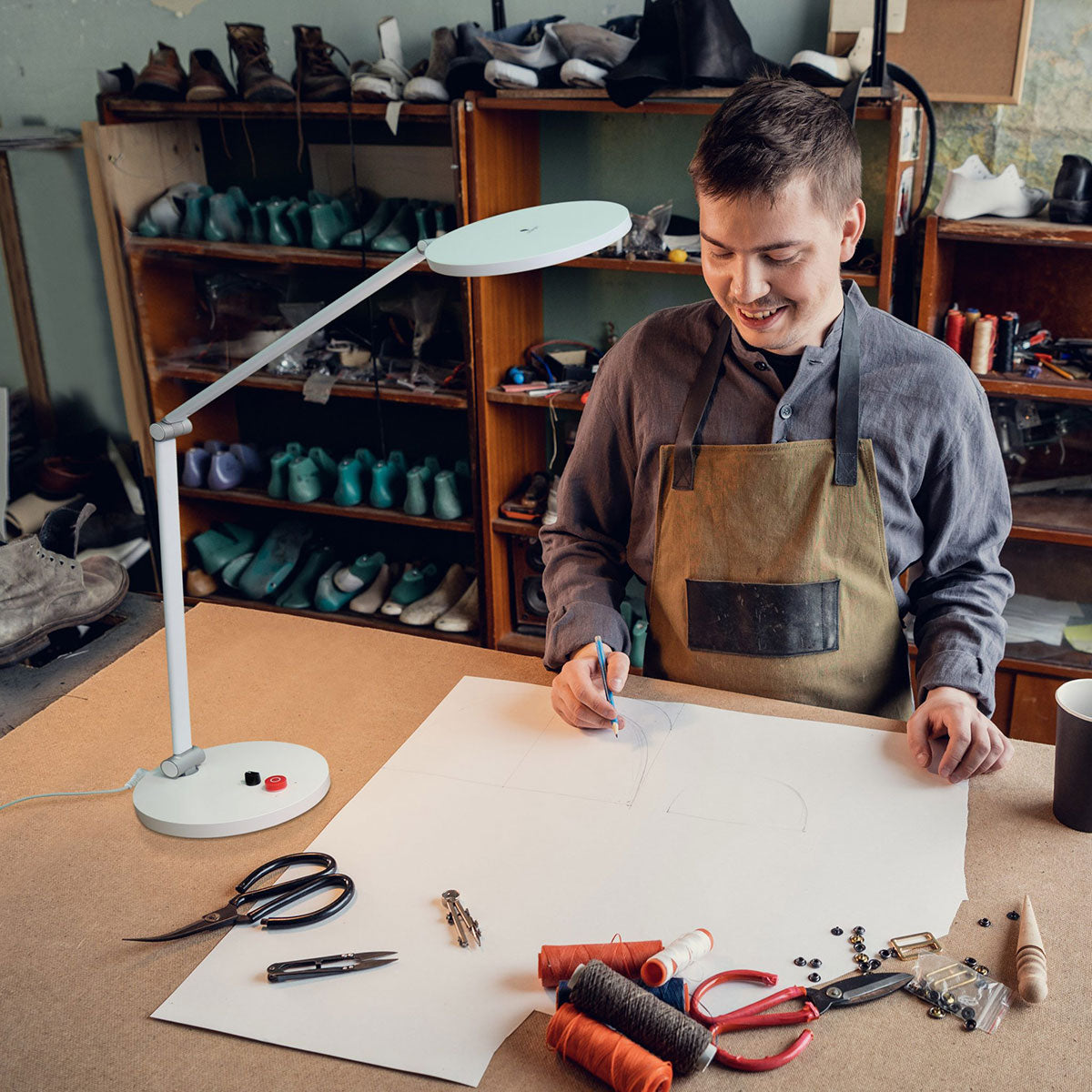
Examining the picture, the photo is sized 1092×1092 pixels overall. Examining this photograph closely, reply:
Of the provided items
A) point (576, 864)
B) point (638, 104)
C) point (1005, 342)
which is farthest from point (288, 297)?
point (576, 864)

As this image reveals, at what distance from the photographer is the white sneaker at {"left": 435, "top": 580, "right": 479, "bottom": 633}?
3.21 metres

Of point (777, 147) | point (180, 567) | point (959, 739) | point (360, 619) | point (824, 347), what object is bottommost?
point (360, 619)

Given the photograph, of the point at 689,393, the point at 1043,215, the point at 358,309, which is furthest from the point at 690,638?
the point at 358,309

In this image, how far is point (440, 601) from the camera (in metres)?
3.30

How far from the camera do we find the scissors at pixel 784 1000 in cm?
88

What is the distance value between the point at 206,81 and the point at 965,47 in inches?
77.0

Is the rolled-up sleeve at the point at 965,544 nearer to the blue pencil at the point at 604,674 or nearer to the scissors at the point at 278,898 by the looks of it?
the blue pencil at the point at 604,674

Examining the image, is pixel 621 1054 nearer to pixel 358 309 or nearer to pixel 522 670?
pixel 522 670

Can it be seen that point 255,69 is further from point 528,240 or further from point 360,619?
point 528,240

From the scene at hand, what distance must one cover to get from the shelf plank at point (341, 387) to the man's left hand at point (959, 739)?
1.93 metres

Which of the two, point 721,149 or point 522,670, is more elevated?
point 721,149

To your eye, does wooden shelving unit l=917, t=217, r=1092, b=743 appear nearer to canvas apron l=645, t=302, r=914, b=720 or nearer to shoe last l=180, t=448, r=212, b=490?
canvas apron l=645, t=302, r=914, b=720

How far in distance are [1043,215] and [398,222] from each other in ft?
5.43

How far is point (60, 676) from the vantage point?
5.58 ft
